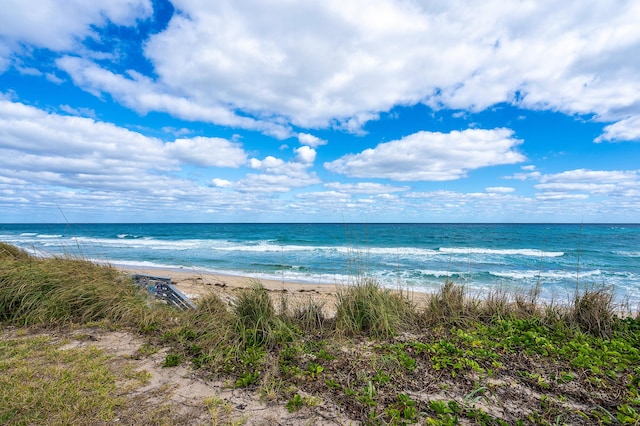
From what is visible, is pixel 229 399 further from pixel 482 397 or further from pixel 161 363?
pixel 482 397

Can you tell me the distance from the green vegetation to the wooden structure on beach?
44 centimetres

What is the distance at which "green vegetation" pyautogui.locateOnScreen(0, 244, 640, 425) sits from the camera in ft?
9.14

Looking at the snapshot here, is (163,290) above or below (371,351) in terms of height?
above

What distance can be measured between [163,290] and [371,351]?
462cm

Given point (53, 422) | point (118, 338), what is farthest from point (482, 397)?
Answer: point (118, 338)

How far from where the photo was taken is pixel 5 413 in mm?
2600

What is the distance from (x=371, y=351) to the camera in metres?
3.99

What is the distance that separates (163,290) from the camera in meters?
6.50

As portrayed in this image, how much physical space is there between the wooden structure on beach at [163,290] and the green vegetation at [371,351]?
0.44m

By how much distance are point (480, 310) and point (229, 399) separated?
4.18 metres

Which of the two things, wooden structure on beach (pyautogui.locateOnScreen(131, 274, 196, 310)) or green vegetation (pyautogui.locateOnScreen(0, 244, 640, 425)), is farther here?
wooden structure on beach (pyautogui.locateOnScreen(131, 274, 196, 310))

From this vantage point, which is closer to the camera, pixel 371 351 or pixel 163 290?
pixel 371 351

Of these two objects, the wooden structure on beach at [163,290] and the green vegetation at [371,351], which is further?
the wooden structure on beach at [163,290]

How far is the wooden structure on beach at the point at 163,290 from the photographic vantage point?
619 centimetres
